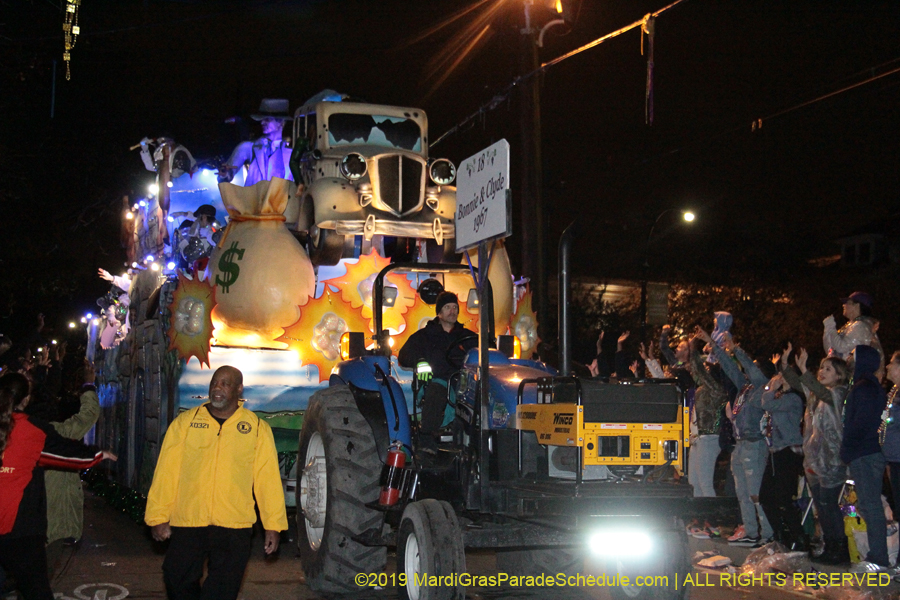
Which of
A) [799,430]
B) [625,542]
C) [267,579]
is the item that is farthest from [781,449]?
[267,579]

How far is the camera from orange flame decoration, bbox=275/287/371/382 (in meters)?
10.9

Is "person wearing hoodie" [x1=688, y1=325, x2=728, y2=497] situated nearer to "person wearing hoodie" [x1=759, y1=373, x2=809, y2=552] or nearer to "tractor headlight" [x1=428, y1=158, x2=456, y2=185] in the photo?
"person wearing hoodie" [x1=759, y1=373, x2=809, y2=552]

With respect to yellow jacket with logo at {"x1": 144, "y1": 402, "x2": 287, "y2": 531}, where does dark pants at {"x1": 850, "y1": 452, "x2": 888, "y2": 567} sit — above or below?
below

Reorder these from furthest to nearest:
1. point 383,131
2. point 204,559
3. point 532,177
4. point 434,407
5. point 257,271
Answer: point 532,177 → point 383,131 → point 257,271 → point 434,407 → point 204,559

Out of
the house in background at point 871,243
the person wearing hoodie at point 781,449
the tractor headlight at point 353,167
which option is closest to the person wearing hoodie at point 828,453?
the person wearing hoodie at point 781,449

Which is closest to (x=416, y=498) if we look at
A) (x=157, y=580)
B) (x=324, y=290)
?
(x=157, y=580)

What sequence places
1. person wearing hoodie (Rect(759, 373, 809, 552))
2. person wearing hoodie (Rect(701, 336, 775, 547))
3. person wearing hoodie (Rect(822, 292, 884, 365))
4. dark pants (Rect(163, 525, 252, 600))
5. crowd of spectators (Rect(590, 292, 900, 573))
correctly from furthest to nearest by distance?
1. person wearing hoodie (Rect(701, 336, 775, 547))
2. person wearing hoodie (Rect(759, 373, 809, 552))
3. person wearing hoodie (Rect(822, 292, 884, 365))
4. crowd of spectators (Rect(590, 292, 900, 573))
5. dark pants (Rect(163, 525, 252, 600))

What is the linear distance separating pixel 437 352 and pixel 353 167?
395cm

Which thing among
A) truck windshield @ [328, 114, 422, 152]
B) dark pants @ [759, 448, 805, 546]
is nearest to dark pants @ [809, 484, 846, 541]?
dark pants @ [759, 448, 805, 546]

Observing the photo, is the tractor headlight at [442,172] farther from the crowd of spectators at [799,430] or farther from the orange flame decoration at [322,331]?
the crowd of spectators at [799,430]

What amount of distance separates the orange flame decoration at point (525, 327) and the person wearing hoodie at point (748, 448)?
2.19m

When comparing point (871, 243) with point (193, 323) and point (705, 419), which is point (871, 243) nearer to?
point (705, 419)

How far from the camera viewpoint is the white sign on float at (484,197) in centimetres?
637

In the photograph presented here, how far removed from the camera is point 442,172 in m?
11.4
